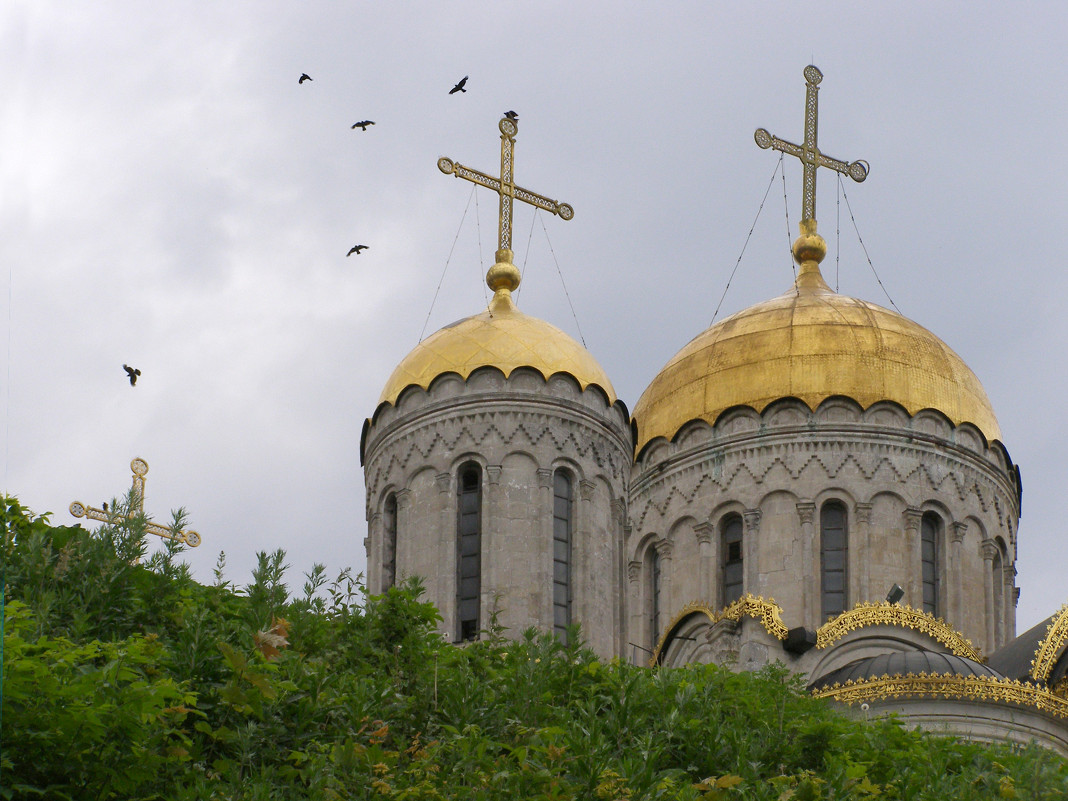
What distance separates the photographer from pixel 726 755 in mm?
16156

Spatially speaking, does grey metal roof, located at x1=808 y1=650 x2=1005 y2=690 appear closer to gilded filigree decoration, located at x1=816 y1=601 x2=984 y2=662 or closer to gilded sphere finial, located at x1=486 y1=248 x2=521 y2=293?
gilded filigree decoration, located at x1=816 y1=601 x2=984 y2=662

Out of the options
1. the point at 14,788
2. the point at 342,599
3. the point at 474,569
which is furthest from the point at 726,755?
the point at 474,569

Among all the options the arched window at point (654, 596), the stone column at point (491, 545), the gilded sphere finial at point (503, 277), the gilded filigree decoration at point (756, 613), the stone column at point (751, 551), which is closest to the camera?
the stone column at point (491, 545)

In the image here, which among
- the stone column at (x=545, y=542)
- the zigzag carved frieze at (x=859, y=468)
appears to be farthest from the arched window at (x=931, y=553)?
the stone column at (x=545, y=542)

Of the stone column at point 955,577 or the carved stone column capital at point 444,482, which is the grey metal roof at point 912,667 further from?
the carved stone column capital at point 444,482

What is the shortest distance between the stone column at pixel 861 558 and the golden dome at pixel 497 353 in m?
4.78

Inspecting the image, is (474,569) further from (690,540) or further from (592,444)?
(690,540)

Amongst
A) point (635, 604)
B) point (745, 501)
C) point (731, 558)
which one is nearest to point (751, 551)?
point (731, 558)

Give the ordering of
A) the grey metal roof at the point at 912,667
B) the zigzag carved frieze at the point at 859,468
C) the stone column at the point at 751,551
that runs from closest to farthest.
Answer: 1. the grey metal roof at the point at 912,667
2. the stone column at the point at 751,551
3. the zigzag carved frieze at the point at 859,468

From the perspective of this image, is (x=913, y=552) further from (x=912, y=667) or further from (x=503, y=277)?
(x=503, y=277)

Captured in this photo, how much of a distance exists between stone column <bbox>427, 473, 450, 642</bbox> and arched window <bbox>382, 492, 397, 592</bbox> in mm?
891

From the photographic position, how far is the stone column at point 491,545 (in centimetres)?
2573

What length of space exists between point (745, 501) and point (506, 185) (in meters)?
5.43

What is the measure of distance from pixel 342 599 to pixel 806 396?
14.6 m
